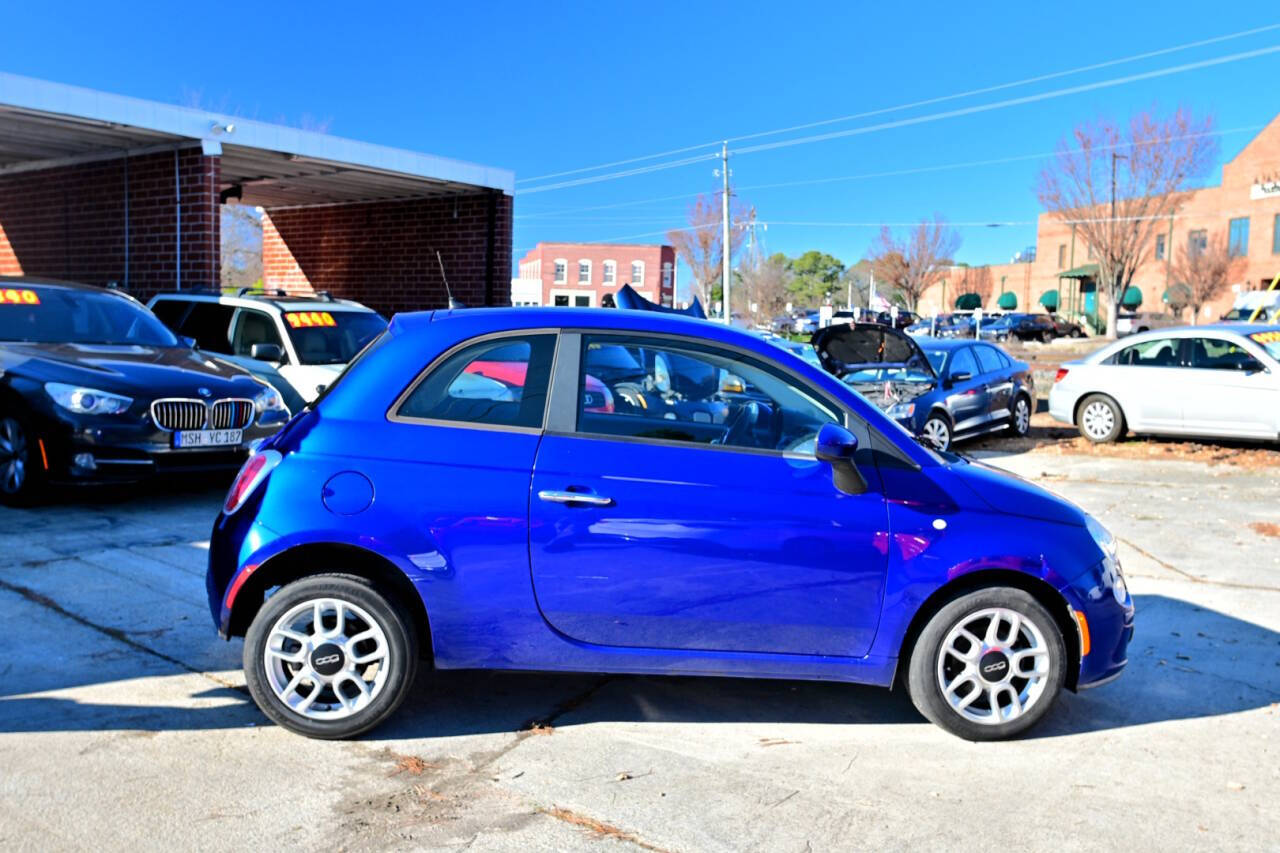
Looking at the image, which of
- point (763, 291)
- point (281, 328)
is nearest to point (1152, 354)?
point (281, 328)

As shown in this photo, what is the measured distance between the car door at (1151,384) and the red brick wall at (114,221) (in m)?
11.3

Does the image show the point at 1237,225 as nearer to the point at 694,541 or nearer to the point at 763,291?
the point at 763,291

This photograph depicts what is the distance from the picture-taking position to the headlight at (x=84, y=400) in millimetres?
7781

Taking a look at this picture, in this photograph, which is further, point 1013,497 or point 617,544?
point 1013,497

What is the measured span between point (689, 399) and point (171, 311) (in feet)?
28.6

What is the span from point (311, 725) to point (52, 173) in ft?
44.7

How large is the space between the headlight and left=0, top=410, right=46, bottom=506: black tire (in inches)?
11.4

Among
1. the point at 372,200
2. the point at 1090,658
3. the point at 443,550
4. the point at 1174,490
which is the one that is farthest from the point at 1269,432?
the point at 372,200

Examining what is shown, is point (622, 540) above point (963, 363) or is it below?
below

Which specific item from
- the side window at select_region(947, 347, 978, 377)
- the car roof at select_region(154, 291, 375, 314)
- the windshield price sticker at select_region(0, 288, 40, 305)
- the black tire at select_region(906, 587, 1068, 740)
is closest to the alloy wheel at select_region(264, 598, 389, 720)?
the black tire at select_region(906, 587, 1068, 740)

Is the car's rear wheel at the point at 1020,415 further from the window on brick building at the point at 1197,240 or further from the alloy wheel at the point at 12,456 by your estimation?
the window on brick building at the point at 1197,240

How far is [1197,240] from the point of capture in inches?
2453

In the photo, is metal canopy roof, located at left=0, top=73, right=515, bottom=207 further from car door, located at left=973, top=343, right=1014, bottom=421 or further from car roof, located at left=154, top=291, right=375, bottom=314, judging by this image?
car door, located at left=973, top=343, right=1014, bottom=421

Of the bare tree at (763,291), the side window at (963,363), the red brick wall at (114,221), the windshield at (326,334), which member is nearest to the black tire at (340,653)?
the windshield at (326,334)
